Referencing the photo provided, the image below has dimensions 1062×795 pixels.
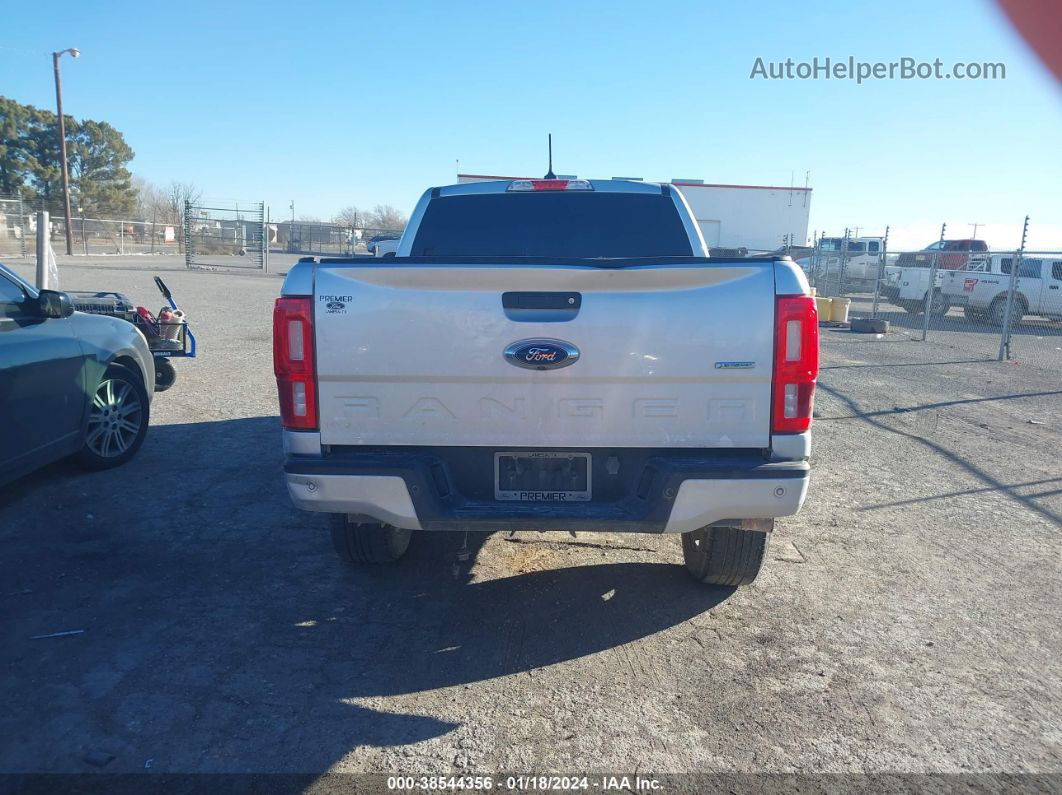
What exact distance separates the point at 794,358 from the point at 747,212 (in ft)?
131

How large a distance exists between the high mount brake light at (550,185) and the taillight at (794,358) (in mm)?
2167

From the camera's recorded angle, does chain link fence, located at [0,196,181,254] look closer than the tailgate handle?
No

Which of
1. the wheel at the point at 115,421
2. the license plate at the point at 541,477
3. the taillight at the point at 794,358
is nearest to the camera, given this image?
the taillight at the point at 794,358

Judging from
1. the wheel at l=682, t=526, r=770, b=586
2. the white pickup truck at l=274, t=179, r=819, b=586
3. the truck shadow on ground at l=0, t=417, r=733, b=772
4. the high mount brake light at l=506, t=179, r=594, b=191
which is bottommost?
the truck shadow on ground at l=0, t=417, r=733, b=772

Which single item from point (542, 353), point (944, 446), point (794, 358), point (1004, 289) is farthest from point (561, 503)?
point (1004, 289)

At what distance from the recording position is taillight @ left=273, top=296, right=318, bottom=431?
3402 mm

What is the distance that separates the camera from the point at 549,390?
3.40 meters

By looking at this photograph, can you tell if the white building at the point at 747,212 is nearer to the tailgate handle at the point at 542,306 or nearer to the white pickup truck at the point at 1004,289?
the white pickup truck at the point at 1004,289

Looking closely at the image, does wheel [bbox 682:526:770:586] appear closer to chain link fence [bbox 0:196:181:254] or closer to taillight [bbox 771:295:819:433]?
taillight [bbox 771:295:819:433]

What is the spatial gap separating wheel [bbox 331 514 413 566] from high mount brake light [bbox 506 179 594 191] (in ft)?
7.61

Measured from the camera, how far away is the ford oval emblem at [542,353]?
132 inches

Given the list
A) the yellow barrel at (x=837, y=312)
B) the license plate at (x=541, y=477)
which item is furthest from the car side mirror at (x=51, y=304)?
the yellow barrel at (x=837, y=312)

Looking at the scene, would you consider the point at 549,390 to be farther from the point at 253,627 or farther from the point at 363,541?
the point at 253,627

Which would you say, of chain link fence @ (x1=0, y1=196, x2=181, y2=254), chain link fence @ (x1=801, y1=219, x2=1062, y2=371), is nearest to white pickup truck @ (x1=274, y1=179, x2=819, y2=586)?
chain link fence @ (x1=801, y1=219, x2=1062, y2=371)
